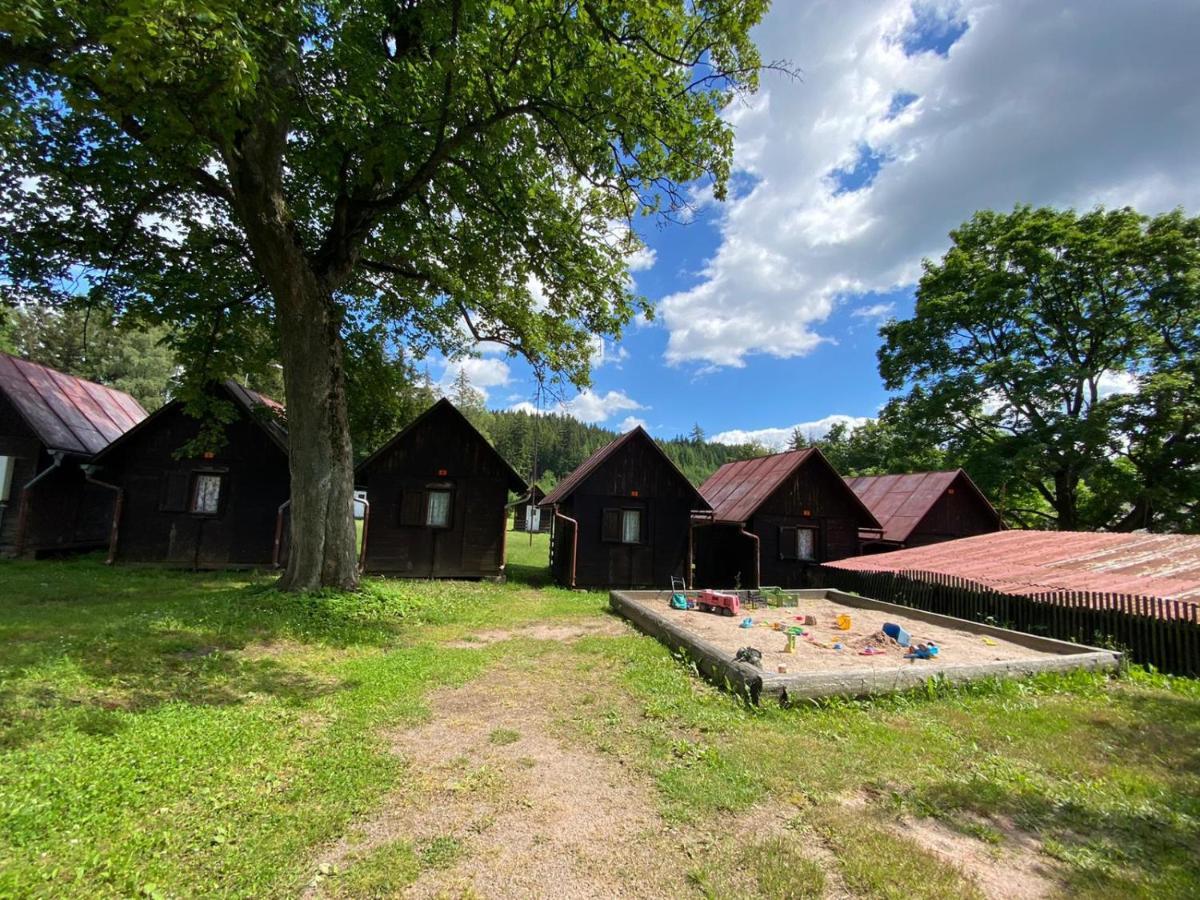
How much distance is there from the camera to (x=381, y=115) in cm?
836

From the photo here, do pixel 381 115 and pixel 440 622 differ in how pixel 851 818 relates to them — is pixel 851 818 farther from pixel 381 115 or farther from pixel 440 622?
pixel 381 115

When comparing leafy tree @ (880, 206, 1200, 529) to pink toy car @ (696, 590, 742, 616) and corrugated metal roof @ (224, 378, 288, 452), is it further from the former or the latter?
corrugated metal roof @ (224, 378, 288, 452)

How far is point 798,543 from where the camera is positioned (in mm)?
20797

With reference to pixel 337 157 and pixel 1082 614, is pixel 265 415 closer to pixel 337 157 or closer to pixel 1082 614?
pixel 337 157

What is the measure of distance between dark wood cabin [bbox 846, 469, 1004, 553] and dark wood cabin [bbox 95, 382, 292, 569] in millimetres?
21753

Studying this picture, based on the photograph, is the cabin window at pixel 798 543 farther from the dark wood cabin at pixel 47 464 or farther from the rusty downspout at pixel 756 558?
the dark wood cabin at pixel 47 464

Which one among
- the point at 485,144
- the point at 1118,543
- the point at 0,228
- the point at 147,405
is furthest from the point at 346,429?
the point at 147,405

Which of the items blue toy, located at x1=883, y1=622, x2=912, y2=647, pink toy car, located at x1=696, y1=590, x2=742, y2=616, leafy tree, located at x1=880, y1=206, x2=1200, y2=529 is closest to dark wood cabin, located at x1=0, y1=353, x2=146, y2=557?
pink toy car, located at x1=696, y1=590, x2=742, y2=616

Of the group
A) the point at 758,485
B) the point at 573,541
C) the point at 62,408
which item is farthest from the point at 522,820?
the point at 62,408

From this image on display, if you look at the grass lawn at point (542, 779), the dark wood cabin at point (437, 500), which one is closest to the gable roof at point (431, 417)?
the dark wood cabin at point (437, 500)

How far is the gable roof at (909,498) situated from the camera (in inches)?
876

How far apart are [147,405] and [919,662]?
149ft

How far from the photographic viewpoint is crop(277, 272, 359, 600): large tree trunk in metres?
10.4

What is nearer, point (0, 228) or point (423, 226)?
point (0, 228)
